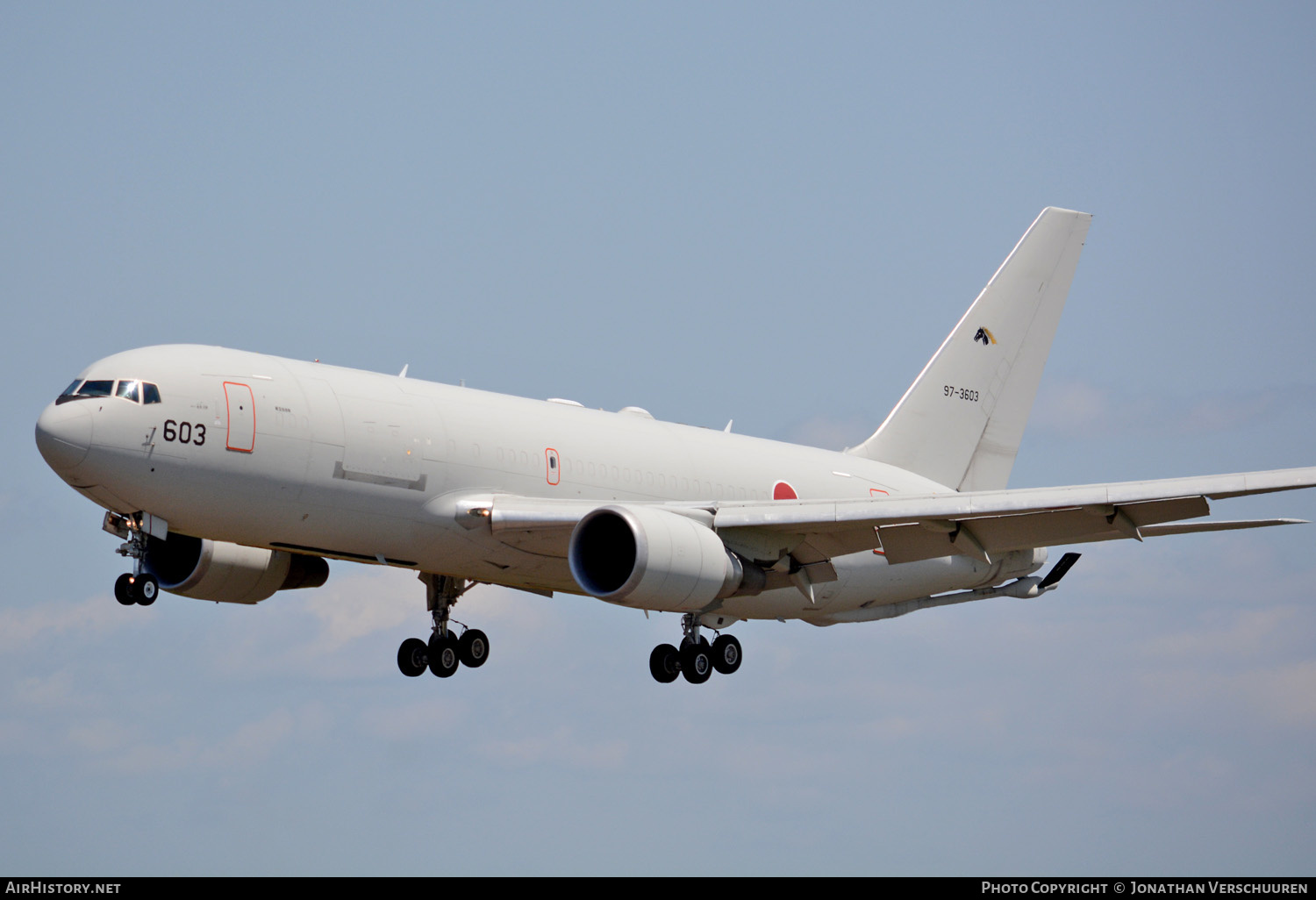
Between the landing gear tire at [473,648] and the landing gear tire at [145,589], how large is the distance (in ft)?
26.8

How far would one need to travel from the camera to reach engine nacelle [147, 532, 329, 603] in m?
32.4

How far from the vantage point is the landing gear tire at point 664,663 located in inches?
1323

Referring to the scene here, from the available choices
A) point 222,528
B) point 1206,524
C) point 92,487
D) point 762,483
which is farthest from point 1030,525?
point 92,487

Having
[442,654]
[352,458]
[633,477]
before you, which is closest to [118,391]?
[352,458]

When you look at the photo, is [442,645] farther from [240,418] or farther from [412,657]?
[240,418]

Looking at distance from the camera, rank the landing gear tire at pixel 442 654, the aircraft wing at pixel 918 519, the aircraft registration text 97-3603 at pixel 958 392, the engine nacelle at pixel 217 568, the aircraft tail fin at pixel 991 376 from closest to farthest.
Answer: the aircraft wing at pixel 918 519
the engine nacelle at pixel 217 568
the landing gear tire at pixel 442 654
the aircraft tail fin at pixel 991 376
the aircraft registration text 97-3603 at pixel 958 392

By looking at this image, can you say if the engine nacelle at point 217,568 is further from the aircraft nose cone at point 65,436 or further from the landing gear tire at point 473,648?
the aircraft nose cone at point 65,436

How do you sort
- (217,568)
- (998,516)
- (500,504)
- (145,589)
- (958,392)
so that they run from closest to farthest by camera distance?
(145,589), (998,516), (500,504), (217,568), (958,392)

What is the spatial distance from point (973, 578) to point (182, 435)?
18495 millimetres

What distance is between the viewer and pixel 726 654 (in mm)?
33719

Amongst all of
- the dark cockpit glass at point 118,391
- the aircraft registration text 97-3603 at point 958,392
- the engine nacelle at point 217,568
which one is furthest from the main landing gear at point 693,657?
the dark cockpit glass at point 118,391

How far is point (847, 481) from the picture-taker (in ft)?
120

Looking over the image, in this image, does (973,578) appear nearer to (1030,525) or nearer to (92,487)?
(1030,525)

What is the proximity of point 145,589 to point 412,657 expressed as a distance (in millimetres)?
7708
